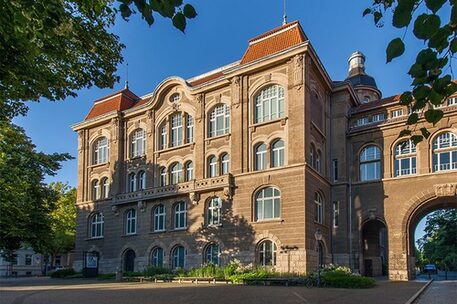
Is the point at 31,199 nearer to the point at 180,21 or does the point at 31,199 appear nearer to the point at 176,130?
the point at 176,130

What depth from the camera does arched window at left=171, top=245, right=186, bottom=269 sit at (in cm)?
3679

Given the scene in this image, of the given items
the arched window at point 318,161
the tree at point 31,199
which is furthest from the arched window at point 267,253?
the tree at point 31,199

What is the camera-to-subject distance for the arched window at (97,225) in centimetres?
4375

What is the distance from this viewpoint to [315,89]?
35.2 m

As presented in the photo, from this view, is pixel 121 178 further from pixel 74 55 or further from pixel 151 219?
pixel 74 55

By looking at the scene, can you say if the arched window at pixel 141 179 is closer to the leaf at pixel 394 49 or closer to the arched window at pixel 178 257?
the arched window at pixel 178 257

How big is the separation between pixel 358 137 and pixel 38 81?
30437 millimetres

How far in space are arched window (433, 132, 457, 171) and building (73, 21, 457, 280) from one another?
72mm

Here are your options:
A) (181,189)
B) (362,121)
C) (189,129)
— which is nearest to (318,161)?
(362,121)

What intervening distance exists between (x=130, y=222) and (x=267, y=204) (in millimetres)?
14731

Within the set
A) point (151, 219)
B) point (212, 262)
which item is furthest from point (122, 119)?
point (212, 262)

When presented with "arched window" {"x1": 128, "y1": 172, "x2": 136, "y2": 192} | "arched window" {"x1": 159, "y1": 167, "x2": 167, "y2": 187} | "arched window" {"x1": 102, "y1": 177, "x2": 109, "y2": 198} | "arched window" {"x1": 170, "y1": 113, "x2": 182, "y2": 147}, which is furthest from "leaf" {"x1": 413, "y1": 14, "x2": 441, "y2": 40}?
"arched window" {"x1": 102, "y1": 177, "x2": 109, "y2": 198}

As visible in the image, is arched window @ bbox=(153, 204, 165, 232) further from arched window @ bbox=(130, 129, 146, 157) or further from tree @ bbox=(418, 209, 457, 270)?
tree @ bbox=(418, 209, 457, 270)

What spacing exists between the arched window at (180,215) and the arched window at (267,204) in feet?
23.3
